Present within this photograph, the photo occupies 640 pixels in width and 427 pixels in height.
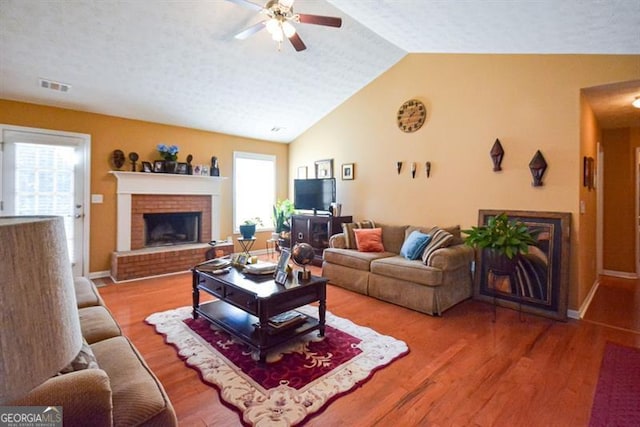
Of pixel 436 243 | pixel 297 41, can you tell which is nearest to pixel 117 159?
pixel 297 41

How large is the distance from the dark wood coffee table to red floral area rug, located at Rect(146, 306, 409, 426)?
0.44 ft

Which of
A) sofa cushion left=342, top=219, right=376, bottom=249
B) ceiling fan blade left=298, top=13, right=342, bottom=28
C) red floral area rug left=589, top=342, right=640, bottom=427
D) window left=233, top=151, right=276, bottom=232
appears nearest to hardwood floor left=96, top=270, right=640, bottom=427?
red floral area rug left=589, top=342, right=640, bottom=427

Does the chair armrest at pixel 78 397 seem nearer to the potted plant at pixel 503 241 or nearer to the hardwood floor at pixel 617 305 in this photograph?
the potted plant at pixel 503 241

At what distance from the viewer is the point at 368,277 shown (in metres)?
3.90

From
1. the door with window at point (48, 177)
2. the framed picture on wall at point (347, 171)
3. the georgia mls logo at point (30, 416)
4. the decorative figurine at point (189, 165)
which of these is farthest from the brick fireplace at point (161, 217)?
the georgia mls logo at point (30, 416)

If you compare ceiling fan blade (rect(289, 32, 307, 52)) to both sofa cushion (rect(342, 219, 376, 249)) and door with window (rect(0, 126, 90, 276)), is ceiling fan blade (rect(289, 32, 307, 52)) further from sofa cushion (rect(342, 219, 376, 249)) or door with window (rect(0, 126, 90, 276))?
door with window (rect(0, 126, 90, 276))

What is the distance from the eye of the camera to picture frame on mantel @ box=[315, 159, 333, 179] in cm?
588

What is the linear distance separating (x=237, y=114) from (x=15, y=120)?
9.32ft

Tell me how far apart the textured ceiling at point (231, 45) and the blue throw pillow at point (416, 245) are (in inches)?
88.8

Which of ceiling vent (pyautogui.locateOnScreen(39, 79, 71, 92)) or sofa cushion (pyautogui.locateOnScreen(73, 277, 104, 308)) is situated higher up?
ceiling vent (pyautogui.locateOnScreen(39, 79, 71, 92))

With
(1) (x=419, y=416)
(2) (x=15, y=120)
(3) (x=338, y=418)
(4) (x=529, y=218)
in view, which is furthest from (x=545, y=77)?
(2) (x=15, y=120)

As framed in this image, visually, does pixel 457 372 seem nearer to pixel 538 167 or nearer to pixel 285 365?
pixel 285 365

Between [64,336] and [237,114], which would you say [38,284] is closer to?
[64,336]

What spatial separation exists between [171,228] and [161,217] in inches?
10.6
